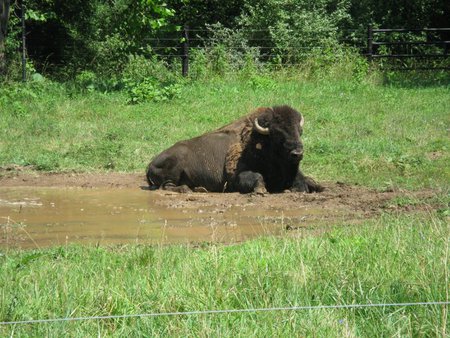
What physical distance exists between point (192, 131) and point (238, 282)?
11572mm

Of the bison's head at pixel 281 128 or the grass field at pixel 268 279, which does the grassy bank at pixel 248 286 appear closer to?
the grass field at pixel 268 279

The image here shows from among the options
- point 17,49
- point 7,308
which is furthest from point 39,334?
point 17,49

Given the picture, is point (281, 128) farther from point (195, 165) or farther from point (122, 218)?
point (122, 218)

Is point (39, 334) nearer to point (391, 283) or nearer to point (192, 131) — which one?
point (391, 283)

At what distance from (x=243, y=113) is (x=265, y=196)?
6.75m

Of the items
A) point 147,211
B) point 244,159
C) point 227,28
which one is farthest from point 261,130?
point 227,28

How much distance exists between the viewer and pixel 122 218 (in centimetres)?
1182

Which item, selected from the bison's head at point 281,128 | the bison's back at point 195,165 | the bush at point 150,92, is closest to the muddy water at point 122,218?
the bison's back at point 195,165

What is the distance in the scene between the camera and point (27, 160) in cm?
1631

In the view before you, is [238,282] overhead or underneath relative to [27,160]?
overhead

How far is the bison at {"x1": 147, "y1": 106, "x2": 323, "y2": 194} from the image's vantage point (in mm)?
14172

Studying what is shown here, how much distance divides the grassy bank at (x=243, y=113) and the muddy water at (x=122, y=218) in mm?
2192

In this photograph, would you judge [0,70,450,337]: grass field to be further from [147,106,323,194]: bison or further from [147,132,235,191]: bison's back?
[147,132,235,191]: bison's back

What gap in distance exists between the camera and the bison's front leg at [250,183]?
46.1 feet
